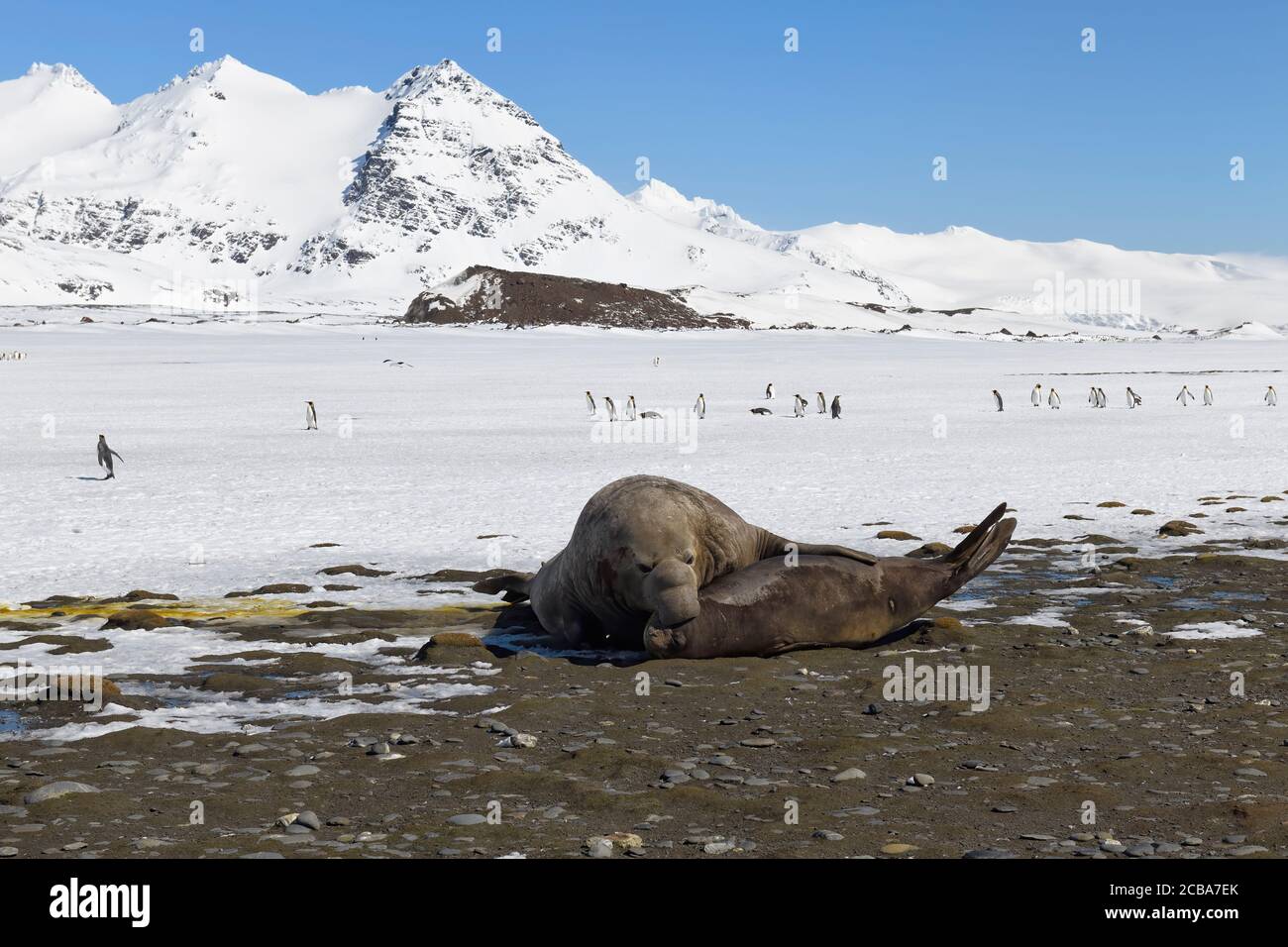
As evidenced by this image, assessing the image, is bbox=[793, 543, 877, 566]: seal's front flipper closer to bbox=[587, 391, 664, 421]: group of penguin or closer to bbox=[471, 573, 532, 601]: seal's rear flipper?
bbox=[471, 573, 532, 601]: seal's rear flipper

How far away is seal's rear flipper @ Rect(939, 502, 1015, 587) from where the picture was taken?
9719 mm

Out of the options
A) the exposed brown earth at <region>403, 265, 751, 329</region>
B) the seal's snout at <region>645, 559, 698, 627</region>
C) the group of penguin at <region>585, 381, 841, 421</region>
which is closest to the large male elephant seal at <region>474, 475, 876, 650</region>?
the seal's snout at <region>645, 559, 698, 627</region>

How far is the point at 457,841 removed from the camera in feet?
18.1

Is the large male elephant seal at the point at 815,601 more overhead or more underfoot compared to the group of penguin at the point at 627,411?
more underfoot

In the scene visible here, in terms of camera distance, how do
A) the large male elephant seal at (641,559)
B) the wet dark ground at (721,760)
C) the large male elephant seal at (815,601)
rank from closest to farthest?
the wet dark ground at (721,760)
the large male elephant seal at (641,559)
the large male elephant seal at (815,601)

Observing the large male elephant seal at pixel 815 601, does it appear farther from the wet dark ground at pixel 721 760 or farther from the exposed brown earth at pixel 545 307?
the exposed brown earth at pixel 545 307

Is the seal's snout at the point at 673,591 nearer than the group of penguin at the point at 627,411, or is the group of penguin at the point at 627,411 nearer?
the seal's snout at the point at 673,591

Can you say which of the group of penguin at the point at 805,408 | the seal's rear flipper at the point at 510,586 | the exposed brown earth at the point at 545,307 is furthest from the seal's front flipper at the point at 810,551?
the exposed brown earth at the point at 545,307

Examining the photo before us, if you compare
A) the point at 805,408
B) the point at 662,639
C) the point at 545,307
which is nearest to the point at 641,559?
the point at 662,639

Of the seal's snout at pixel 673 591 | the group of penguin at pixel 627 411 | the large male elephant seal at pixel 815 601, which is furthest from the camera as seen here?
the group of penguin at pixel 627 411

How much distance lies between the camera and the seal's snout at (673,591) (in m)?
8.69

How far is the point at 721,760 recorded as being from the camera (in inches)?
270

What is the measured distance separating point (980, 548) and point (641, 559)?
9.02ft

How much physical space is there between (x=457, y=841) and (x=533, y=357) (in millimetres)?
75698
